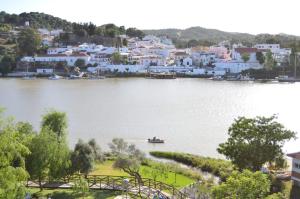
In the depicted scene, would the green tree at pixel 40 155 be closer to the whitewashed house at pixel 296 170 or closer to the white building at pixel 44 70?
the whitewashed house at pixel 296 170

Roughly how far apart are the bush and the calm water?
1.27 m

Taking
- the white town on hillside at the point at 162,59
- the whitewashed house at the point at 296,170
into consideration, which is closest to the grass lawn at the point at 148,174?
the whitewashed house at the point at 296,170

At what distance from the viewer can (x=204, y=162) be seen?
659 inches

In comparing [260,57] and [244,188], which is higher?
[260,57]

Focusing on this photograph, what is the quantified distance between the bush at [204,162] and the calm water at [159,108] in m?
1.27

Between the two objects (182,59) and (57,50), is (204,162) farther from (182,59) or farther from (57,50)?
(57,50)

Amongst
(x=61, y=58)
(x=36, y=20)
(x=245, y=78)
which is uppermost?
(x=36, y=20)

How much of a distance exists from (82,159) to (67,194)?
1.31 meters

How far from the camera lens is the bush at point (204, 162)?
50.9 ft

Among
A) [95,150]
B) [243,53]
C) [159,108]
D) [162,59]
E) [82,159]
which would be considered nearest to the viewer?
[82,159]

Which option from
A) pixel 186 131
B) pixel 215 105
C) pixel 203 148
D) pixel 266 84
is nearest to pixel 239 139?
pixel 203 148

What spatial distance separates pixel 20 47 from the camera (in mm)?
67188

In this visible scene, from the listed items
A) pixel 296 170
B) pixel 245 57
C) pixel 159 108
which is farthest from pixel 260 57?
pixel 296 170

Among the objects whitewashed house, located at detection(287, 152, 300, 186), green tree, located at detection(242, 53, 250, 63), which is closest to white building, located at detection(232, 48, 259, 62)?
green tree, located at detection(242, 53, 250, 63)
